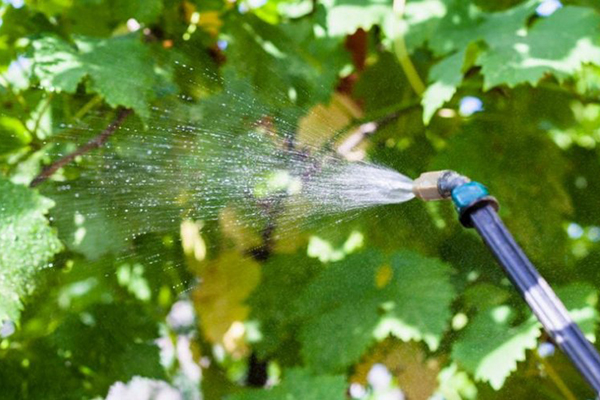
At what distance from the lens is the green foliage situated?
1.55 meters

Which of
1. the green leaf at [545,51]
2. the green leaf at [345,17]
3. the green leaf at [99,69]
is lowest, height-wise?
the green leaf at [99,69]

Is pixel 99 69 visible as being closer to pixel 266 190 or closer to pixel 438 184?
pixel 266 190

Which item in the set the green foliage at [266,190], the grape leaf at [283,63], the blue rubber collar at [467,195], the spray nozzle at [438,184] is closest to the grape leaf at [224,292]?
the green foliage at [266,190]

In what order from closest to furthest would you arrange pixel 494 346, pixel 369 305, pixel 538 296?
pixel 538 296, pixel 494 346, pixel 369 305

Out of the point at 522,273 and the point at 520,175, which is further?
the point at 520,175

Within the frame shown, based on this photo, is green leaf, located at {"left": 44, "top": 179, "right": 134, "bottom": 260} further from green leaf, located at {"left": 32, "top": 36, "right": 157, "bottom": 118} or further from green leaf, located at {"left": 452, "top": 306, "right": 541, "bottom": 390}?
green leaf, located at {"left": 452, "top": 306, "right": 541, "bottom": 390}

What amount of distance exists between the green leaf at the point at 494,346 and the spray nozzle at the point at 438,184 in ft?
1.00

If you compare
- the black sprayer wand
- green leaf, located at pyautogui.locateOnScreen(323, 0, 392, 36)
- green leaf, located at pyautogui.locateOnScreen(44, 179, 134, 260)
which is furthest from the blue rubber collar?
green leaf, located at pyautogui.locateOnScreen(44, 179, 134, 260)

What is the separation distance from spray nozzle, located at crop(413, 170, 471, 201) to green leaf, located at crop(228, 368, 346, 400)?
36cm

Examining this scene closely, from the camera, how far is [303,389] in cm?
139

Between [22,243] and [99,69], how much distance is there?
327mm

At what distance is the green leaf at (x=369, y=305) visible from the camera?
1438 mm

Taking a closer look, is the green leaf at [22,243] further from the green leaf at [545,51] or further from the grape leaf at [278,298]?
the green leaf at [545,51]

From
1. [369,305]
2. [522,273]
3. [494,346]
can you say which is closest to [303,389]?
[369,305]
